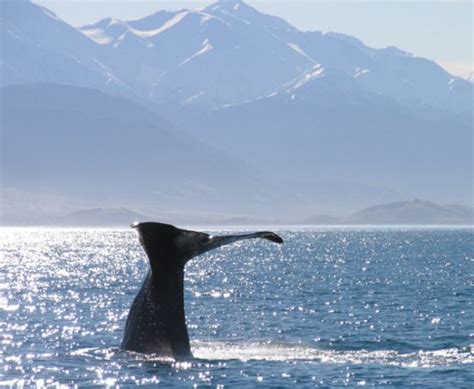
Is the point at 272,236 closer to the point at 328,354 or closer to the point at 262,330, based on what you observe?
the point at 328,354

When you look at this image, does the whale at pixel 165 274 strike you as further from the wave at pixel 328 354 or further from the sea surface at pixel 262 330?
the wave at pixel 328 354

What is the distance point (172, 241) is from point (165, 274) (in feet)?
3.72

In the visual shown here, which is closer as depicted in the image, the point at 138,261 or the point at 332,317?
the point at 332,317

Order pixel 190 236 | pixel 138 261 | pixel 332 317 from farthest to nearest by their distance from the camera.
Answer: pixel 138 261 < pixel 332 317 < pixel 190 236

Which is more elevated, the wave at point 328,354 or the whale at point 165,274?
the whale at point 165,274

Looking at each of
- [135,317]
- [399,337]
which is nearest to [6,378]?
[135,317]

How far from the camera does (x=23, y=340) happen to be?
46.6 meters

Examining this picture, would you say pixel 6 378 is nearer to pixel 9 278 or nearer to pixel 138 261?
pixel 9 278

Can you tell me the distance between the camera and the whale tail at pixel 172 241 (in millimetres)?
33812

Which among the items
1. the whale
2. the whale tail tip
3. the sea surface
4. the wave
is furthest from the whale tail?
the wave

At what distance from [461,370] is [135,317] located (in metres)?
11.4

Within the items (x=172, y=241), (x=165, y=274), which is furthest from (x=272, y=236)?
(x=165, y=274)

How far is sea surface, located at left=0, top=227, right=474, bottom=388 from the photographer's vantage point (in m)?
36.2

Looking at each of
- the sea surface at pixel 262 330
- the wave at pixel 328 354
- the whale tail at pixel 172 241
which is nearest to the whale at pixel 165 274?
the whale tail at pixel 172 241
